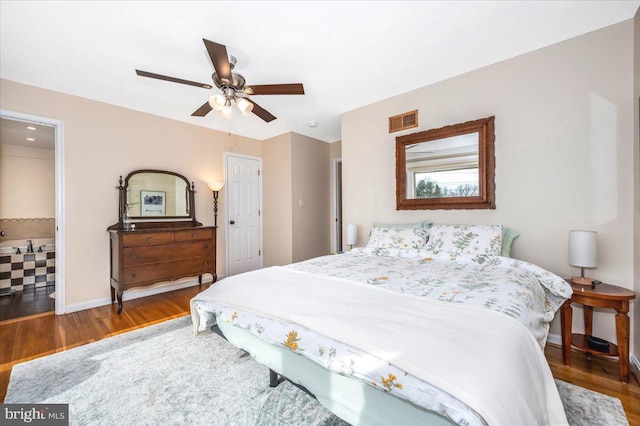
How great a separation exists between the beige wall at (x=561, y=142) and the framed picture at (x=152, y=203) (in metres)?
3.61

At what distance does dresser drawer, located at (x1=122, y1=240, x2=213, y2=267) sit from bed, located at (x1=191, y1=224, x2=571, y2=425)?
174 cm

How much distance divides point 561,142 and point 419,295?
1.97 m

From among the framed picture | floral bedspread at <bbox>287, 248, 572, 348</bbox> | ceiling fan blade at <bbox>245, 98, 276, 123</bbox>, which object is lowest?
floral bedspread at <bbox>287, 248, 572, 348</bbox>

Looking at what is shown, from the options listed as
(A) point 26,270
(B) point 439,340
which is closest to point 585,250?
(B) point 439,340

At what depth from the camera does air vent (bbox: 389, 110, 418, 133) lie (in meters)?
3.04

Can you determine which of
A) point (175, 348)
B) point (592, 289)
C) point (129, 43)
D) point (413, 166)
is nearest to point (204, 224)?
point (175, 348)

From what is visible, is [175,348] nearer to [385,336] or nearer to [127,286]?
[127,286]

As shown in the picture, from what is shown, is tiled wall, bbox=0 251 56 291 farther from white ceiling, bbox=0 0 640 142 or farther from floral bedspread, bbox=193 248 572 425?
floral bedspread, bbox=193 248 572 425

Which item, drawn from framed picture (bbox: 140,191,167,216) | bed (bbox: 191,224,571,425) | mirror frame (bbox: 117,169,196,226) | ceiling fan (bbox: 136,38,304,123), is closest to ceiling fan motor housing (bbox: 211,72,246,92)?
ceiling fan (bbox: 136,38,304,123)

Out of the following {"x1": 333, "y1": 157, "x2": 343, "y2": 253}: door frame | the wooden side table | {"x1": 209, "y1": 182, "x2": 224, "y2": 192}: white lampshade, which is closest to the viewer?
the wooden side table

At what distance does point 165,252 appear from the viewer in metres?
3.30

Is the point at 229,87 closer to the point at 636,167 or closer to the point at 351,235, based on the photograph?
the point at 351,235

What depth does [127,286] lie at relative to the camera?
2990mm

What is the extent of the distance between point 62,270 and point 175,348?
195cm
